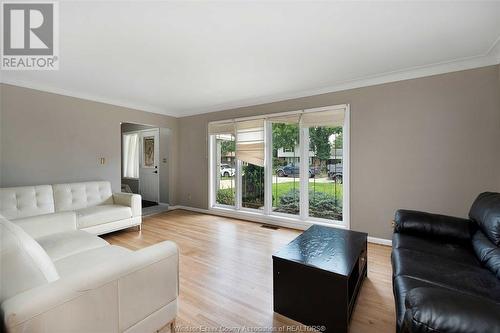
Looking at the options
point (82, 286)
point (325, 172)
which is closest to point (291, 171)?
point (325, 172)

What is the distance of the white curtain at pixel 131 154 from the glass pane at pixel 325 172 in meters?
5.08

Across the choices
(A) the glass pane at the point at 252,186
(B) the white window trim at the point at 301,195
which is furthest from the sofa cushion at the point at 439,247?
(A) the glass pane at the point at 252,186

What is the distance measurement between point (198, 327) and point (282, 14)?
2.50m

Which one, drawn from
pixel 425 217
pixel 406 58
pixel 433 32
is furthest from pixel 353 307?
pixel 406 58

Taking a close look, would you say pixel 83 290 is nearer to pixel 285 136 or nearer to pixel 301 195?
pixel 301 195

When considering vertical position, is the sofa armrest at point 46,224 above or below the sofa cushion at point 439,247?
above

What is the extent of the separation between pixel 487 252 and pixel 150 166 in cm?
644

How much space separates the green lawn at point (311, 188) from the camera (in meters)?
3.66

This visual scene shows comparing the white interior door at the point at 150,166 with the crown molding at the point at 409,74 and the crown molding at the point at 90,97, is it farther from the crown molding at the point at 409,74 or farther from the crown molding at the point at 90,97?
the crown molding at the point at 409,74

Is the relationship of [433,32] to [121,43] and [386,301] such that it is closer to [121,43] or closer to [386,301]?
[386,301]

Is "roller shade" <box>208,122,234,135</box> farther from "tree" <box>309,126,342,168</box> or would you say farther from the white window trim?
"tree" <box>309,126,342,168</box>

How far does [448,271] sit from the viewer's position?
58.7 inches

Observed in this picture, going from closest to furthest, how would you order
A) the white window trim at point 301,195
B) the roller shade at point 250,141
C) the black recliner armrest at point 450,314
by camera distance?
the black recliner armrest at point 450,314 < the white window trim at point 301,195 < the roller shade at point 250,141

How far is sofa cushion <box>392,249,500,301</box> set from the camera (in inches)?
51.9
